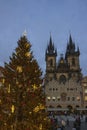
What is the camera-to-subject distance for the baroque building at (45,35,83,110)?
6688cm

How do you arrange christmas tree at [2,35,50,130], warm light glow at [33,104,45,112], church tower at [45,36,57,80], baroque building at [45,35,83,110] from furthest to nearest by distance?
church tower at [45,36,57,80]
baroque building at [45,35,83,110]
warm light glow at [33,104,45,112]
christmas tree at [2,35,50,130]

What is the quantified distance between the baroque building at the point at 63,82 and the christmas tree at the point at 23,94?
53066 mm

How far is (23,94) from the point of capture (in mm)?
11484

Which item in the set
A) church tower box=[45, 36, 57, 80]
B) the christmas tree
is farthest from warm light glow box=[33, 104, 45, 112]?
church tower box=[45, 36, 57, 80]

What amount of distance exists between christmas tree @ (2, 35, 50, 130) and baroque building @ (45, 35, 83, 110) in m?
53.1

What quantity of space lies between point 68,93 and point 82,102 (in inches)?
165

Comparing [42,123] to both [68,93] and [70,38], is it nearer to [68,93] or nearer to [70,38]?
[68,93]

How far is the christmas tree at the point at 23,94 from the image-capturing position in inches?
448

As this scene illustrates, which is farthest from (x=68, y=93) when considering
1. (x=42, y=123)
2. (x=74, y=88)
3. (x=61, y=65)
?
(x=42, y=123)

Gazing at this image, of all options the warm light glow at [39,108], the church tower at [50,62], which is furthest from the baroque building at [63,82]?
the warm light glow at [39,108]

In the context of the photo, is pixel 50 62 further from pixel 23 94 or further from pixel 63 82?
pixel 23 94

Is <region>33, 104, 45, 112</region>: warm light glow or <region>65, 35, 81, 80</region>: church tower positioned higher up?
<region>65, 35, 81, 80</region>: church tower

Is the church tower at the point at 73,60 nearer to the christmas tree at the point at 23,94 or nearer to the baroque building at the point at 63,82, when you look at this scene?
the baroque building at the point at 63,82

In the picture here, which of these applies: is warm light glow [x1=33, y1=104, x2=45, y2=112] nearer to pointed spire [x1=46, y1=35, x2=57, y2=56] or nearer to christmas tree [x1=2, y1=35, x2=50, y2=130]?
christmas tree [x1=2, y1=35, x2=50, y2=130]
